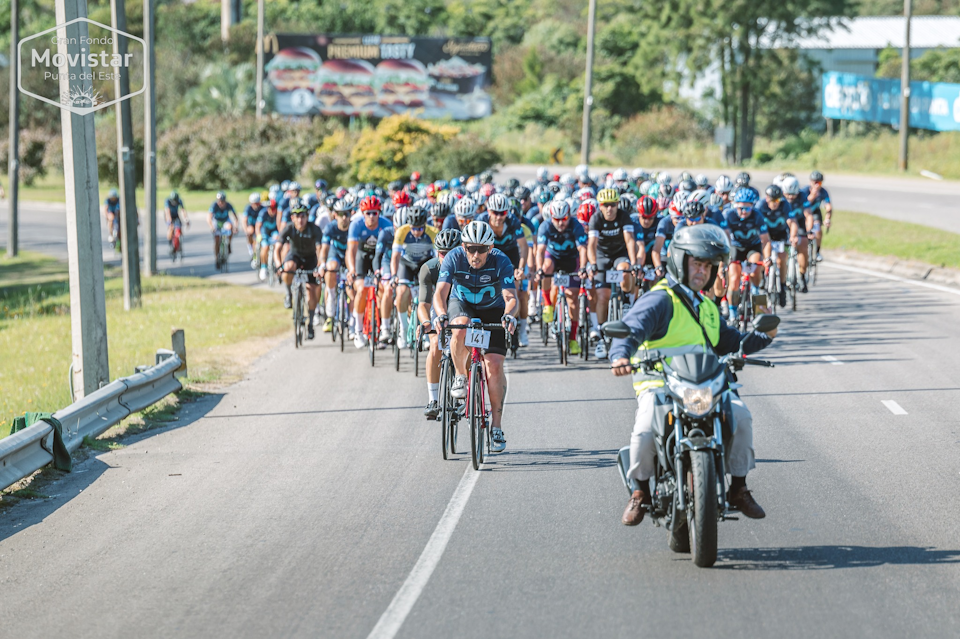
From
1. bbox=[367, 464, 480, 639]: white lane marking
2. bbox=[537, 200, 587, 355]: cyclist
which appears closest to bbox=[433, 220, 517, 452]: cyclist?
bbox=[367, 464, 480, 639]: white lane marking

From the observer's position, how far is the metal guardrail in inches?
372

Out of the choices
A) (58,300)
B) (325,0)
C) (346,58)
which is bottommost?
(58,300)

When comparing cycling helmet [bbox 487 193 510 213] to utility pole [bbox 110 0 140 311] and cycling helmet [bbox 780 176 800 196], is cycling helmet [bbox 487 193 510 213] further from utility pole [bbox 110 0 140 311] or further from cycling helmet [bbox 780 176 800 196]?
utility pole [bbox 110 0 140 311]

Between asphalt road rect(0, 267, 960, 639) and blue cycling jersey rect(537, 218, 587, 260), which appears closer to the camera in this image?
asphalt road rect(0, 267, 960, 639)

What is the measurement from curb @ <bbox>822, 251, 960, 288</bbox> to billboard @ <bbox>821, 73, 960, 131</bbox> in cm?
2602

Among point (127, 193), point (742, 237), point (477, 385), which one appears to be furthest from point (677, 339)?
point (127, 193)

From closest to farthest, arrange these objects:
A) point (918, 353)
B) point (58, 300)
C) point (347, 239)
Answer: point (918, 353) < point (347, 239) < point (58, 300)

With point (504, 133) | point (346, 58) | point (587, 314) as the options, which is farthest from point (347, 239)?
point (504, 133)

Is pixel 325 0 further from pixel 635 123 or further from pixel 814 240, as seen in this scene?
pixel 814 240

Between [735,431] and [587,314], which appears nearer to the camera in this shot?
[735,431]

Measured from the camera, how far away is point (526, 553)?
24.5 feet

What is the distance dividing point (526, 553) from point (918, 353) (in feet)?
30.4

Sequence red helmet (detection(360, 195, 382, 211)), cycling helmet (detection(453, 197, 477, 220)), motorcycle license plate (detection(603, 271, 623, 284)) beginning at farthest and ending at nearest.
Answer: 1. red helmet (detection(360, 195, 382, 211))
2. motorcycle license plate (detection(603, 271, 623, 284))
3. cycling helmet (detection(453, 197, 477, 220))

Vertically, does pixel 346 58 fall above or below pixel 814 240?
above
